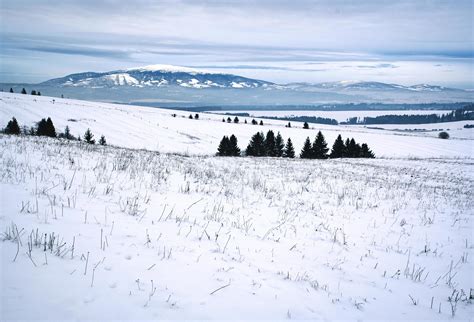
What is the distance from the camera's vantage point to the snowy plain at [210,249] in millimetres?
3742

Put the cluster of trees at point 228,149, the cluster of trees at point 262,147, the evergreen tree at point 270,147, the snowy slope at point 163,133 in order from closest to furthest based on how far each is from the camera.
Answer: the cluster of trees at point 228,149 → the cluster of trees at point 262,147 → the evergreen tree at point 270,147 → the snowy slope at point 163,133

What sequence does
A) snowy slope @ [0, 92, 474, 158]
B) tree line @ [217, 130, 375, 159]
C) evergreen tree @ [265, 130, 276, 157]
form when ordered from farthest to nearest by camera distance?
1. snowy slope @ [0, 92, 474, 158]
2. evergreen tree @ [265, 130, 276, 157]
3. tree line @ [217, 130, 375, 159]

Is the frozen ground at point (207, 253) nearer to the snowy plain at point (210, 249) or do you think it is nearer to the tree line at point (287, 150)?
the snowy plain at point (210, 249)

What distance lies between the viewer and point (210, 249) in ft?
17.7

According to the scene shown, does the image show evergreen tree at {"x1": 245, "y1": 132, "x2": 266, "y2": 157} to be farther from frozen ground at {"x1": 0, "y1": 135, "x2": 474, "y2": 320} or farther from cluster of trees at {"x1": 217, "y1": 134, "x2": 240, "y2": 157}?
frozen ground at {"x1": 0, "y1": 135, "x2": 474, "y2": 320}

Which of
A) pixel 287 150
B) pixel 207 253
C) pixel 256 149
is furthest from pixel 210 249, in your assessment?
pixel 287 150

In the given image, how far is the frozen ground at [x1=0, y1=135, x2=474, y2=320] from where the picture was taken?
12.2ft

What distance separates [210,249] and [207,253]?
18cm

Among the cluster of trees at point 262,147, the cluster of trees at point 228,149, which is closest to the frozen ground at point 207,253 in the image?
the cluster of trees at point 228,149

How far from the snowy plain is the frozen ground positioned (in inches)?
1.0

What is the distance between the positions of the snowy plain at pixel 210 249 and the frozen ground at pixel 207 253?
0.08 feet

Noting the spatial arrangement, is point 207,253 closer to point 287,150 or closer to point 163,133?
point 287,150

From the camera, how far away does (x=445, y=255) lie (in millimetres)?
6699

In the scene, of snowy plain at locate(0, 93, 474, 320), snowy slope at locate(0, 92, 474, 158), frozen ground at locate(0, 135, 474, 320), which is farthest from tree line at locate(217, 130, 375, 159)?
frozen ground at locate(0, 135, 474, 320)
